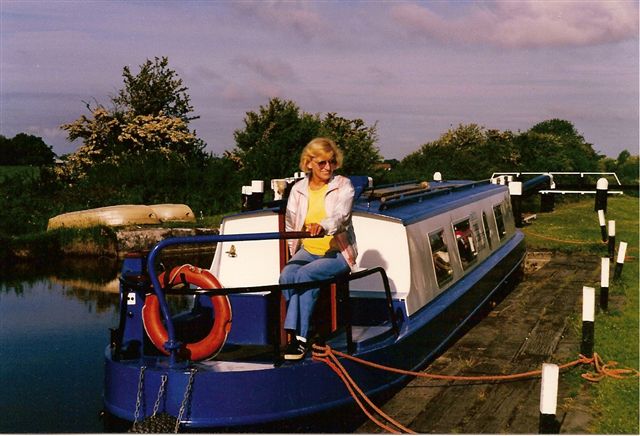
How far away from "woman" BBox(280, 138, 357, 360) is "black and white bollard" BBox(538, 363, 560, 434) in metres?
1.89

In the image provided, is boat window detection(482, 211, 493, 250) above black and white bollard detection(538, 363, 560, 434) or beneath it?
above

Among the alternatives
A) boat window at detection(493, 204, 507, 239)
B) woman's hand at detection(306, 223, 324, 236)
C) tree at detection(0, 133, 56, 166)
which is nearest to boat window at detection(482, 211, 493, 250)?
boat window at detection(493, 204, 507, 239)

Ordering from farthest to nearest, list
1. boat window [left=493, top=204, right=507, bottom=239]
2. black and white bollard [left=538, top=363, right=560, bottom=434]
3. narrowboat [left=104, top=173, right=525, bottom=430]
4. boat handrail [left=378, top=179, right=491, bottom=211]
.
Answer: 1. boat window [left=493, top=204, right=507, bottom=239]
2. boat handrail [left=378, top=179, right=491, bottom=211]
3. narrowboat [left=104, top=173, right=525, bottom=430]
4. black and white bollard [left=538, top=363, right=560, bottom=434]

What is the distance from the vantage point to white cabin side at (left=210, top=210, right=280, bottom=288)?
26.9 ft

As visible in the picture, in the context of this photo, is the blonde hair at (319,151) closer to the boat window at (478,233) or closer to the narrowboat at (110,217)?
Result: the boat window at (478,233)

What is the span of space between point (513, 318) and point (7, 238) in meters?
14.1

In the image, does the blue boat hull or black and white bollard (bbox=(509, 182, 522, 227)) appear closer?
the blue boat hull

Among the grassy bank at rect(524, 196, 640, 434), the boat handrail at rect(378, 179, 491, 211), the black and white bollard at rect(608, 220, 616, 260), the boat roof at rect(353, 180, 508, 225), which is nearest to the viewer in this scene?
the grassy bank at rect(524, 196, 640, 434)

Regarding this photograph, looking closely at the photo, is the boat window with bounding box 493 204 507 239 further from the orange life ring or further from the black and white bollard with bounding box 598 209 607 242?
the orange life ring

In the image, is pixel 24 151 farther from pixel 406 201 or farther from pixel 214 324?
pixel 214 324

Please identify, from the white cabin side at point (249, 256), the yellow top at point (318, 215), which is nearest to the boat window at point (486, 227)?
the white cabin side at point (249, 256)

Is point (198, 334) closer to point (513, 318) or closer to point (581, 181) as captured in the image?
point (513, 318)

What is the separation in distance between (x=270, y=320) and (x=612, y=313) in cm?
580

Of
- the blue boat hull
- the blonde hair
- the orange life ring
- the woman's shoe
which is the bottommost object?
the blue boat hull
